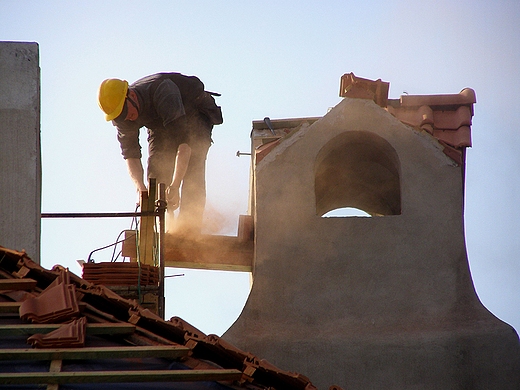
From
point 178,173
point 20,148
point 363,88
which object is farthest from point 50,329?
point 363,88

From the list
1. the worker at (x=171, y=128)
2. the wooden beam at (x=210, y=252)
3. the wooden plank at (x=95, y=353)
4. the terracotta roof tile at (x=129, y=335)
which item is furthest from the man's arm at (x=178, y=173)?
the wooden plank at (x=95, y=353)

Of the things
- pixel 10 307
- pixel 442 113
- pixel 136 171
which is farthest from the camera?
pixel 442 113

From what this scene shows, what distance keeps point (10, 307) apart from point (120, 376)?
102cm

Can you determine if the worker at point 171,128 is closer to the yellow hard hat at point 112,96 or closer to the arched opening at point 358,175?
the yellow hard hat at point 112,96

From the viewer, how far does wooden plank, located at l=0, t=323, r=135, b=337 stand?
21.9ft

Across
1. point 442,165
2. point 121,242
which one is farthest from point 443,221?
point 121,242

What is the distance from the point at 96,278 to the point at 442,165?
4441 mm

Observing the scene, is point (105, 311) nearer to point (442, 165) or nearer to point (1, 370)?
point (1, 370)

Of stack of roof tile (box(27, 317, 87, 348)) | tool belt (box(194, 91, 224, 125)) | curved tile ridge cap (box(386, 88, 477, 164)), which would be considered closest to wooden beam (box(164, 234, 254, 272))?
tool belt (box(194, 91, 224, 125))

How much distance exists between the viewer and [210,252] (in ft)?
41.0

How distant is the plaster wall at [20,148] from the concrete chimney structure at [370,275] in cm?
323

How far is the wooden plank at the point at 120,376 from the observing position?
6262 mm

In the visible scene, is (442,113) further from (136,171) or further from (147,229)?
(147,229)

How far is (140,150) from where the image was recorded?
13203 millimetres
